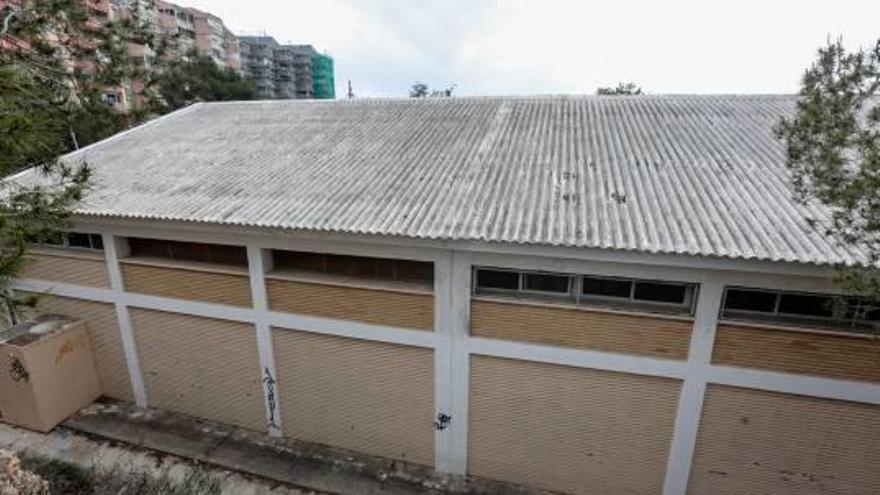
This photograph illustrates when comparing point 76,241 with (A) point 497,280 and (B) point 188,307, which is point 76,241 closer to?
(B) point 188,307

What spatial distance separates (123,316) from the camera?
11.1 metres

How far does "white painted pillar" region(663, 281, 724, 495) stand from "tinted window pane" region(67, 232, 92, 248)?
41.3 feet

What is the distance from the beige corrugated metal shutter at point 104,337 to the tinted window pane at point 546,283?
31.6ft

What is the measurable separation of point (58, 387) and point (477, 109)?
12301mm

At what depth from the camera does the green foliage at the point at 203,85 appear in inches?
1272

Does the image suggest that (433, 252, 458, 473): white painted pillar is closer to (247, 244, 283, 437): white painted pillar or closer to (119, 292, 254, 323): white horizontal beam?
(247, 244, 283, 437): white painted pillar

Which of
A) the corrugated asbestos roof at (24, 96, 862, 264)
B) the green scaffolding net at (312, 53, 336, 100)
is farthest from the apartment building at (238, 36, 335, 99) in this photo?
the corrugated asbestos roof at (24, 96, 862, 264)

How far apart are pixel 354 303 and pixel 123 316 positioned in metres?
6.03

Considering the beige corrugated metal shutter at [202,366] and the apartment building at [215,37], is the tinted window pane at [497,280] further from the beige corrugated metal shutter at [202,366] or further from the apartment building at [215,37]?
the apartment building at [215,37]

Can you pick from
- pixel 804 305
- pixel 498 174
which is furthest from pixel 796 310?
pixel 498 174

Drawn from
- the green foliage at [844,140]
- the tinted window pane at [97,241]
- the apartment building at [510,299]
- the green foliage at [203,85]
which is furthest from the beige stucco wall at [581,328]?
the green foliage at [203,85]

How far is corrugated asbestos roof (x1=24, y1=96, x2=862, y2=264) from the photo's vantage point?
24.5 feet

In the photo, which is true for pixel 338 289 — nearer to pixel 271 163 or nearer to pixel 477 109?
pixel 271 163

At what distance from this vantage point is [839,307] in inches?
262
